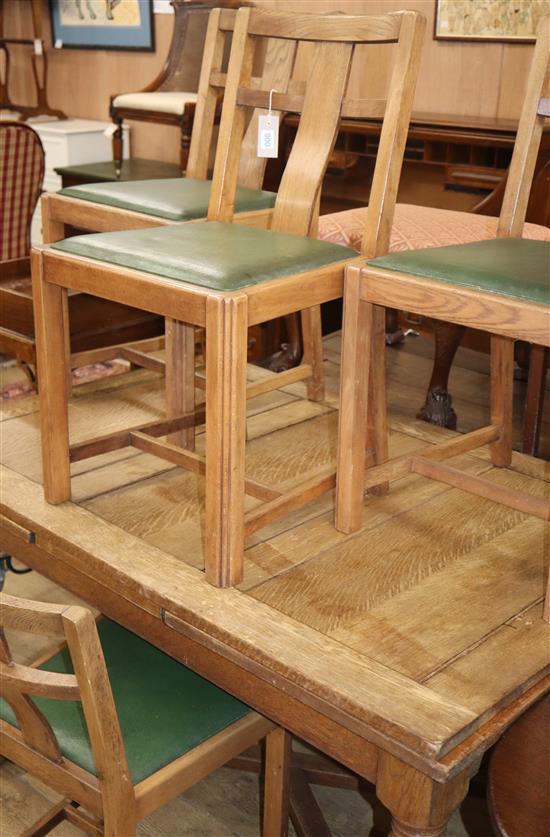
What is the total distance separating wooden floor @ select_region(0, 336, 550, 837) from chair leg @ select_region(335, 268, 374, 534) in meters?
0.12

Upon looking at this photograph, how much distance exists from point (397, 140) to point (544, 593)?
2.56 feet

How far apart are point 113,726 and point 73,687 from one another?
11 cm

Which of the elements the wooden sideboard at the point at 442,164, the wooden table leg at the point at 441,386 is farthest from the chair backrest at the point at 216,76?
the wooden sideboard at the point at 442,164

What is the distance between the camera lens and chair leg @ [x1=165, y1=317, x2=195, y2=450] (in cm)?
201

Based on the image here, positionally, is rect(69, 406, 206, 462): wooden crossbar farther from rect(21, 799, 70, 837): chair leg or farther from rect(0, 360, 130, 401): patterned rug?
rect(0, 360, 130, 401): patterned rug

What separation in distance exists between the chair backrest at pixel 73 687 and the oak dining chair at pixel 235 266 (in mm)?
359

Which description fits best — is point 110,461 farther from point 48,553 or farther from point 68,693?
point 68,693

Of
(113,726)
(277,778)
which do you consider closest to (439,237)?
(277,778)

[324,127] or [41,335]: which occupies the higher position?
[324,127]

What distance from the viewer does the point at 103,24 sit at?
509 centimetres

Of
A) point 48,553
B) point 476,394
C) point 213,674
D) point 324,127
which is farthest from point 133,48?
point 213,674

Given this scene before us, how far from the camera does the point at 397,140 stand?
1.55 m

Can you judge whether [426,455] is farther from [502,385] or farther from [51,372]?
[51,372]

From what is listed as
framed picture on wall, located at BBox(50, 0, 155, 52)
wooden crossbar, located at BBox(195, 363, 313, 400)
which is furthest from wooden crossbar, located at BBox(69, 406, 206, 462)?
framed picture on wall, located at BBox(50, 0, 155, 52)
